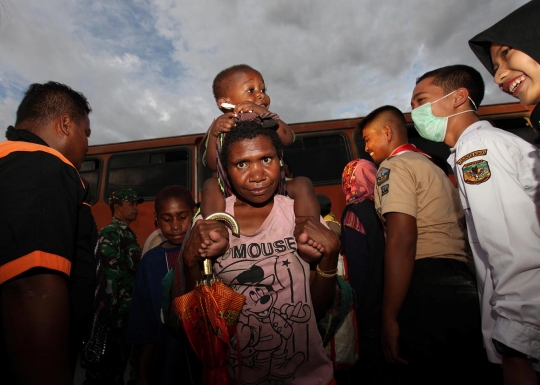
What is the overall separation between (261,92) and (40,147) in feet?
4.53

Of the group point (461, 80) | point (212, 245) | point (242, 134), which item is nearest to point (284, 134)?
point (242, 134)

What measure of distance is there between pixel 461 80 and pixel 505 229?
1.24 m

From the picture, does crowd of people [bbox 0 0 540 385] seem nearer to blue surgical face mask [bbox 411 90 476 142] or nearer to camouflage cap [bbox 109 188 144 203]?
blue surgical face mask [bbox 411 90 476 142]

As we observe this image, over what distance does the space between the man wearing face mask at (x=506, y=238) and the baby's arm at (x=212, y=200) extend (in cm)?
125

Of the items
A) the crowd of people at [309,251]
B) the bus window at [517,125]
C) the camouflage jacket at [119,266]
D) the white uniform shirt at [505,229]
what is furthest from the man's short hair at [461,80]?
the bus window at [517,125]

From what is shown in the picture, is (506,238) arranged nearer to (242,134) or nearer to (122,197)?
(242,134)

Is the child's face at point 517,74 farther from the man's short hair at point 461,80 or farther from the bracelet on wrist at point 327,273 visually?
the bracelet on wrist at point 327,273

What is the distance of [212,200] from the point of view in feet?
5.12

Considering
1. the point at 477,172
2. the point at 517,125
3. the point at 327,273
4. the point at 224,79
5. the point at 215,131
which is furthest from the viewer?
the point at 517,125

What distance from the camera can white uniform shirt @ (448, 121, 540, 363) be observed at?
121 cm

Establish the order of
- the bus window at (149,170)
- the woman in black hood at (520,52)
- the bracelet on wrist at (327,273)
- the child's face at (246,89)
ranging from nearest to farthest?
the woman in black hood at (520,52) < the bracelet on wrist at (327,273) < the child's face at (246,89) < the bus window at (149,170)

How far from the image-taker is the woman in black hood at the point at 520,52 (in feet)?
4.08

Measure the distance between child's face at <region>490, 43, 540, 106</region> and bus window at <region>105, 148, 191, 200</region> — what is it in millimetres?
4316

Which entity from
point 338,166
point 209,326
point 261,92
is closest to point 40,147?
point 209,326
